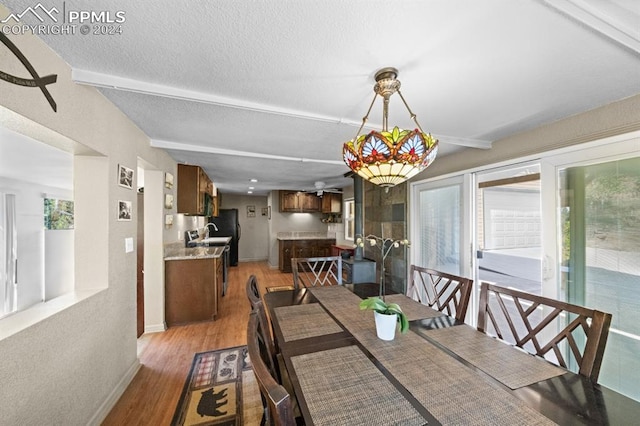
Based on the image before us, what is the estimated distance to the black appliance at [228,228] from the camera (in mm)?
6795

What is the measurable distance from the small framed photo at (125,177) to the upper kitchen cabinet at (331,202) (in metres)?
5.00

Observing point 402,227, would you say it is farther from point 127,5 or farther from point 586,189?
point 127,5

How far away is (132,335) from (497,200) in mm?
4206

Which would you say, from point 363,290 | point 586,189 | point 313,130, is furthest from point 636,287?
point 313,130

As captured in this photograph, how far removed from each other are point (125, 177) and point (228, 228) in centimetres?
509

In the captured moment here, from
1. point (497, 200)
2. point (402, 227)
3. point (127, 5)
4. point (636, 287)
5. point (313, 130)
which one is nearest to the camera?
point (127, 5)

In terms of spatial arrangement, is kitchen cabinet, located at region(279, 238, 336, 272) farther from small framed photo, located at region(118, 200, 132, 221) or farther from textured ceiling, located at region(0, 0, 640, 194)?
textured ceiling, located at region(0, 0, 640, 194)

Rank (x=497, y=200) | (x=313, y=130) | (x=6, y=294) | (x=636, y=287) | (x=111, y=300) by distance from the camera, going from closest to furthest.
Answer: (x=6, y=294) → (x=636, y=287) → (x=111, y=300) → (x=313, y=130) → (x=497, y=200)

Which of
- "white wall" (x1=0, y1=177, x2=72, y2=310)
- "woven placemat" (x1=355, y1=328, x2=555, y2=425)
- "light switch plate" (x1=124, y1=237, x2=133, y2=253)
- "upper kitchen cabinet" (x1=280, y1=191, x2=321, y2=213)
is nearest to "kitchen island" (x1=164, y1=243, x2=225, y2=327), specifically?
"light switch plate" (x1=124, y1=237, x2=133, y2=253)

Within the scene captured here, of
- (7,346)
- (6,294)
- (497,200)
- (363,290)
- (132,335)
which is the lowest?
(132,335)

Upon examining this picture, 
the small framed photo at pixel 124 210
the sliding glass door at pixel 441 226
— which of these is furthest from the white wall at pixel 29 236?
the sliding glass door at pixel 441 226

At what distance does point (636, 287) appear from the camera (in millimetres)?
1609
